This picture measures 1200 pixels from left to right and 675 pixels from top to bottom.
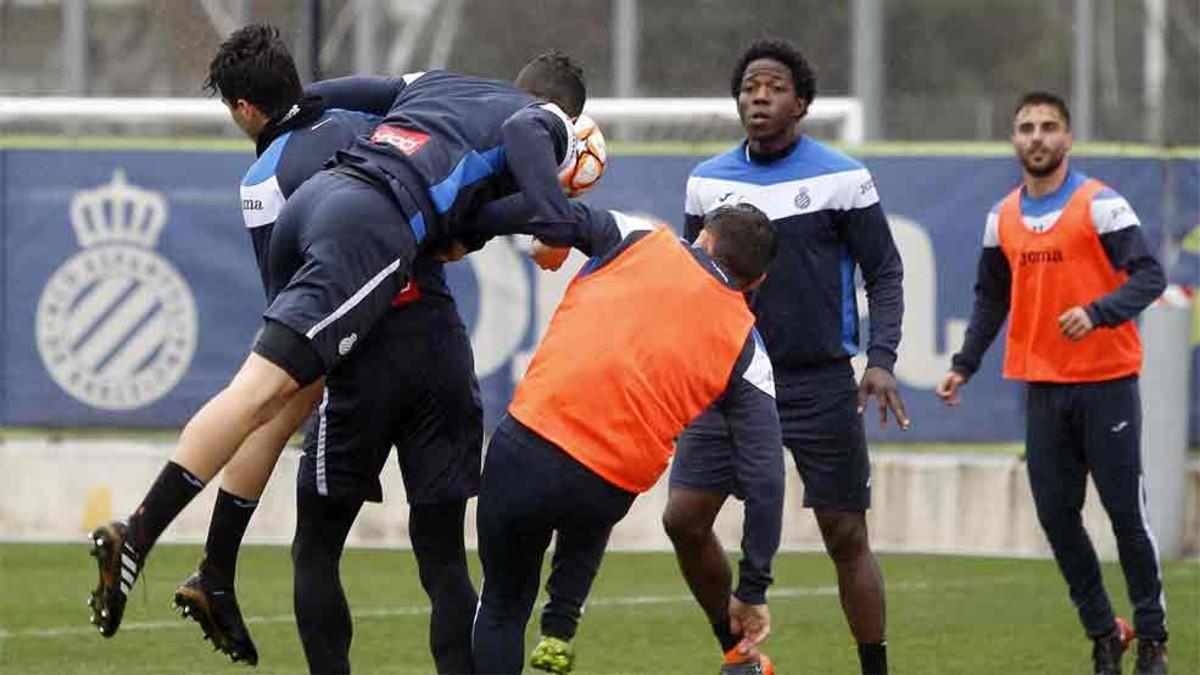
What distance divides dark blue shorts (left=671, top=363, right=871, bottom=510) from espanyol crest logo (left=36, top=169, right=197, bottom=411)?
21.5 ft

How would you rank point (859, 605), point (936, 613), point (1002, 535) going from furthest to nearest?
point (1002, 535) → point (936, 613) → point (859, 605)

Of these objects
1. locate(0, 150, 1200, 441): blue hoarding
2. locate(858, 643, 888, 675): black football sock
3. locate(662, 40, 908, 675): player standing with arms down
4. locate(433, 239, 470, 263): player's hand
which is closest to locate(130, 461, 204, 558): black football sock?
locate(433, 239, 470, 263): player's hand

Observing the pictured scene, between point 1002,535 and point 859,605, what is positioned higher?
point 859,605

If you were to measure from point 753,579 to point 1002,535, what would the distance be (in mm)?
6830

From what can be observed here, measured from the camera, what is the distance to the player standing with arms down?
9.41 metres

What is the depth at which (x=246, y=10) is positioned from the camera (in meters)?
18.5

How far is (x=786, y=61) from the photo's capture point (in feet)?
31.6

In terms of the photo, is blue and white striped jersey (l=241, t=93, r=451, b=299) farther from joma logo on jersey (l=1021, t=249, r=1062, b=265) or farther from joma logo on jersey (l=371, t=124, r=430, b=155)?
joma logo on jersey (l=1021, t=249, r=1062, b=265)

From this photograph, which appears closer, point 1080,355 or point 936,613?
point 1080,355

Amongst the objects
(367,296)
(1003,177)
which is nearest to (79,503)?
(1003,177)

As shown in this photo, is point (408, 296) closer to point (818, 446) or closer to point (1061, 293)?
point (818, 446)

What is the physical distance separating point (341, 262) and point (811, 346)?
2.19 meters

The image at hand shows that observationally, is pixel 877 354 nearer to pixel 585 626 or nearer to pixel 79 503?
pixel 585 626

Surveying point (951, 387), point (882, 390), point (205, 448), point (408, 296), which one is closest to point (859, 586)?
point (882, 390)
